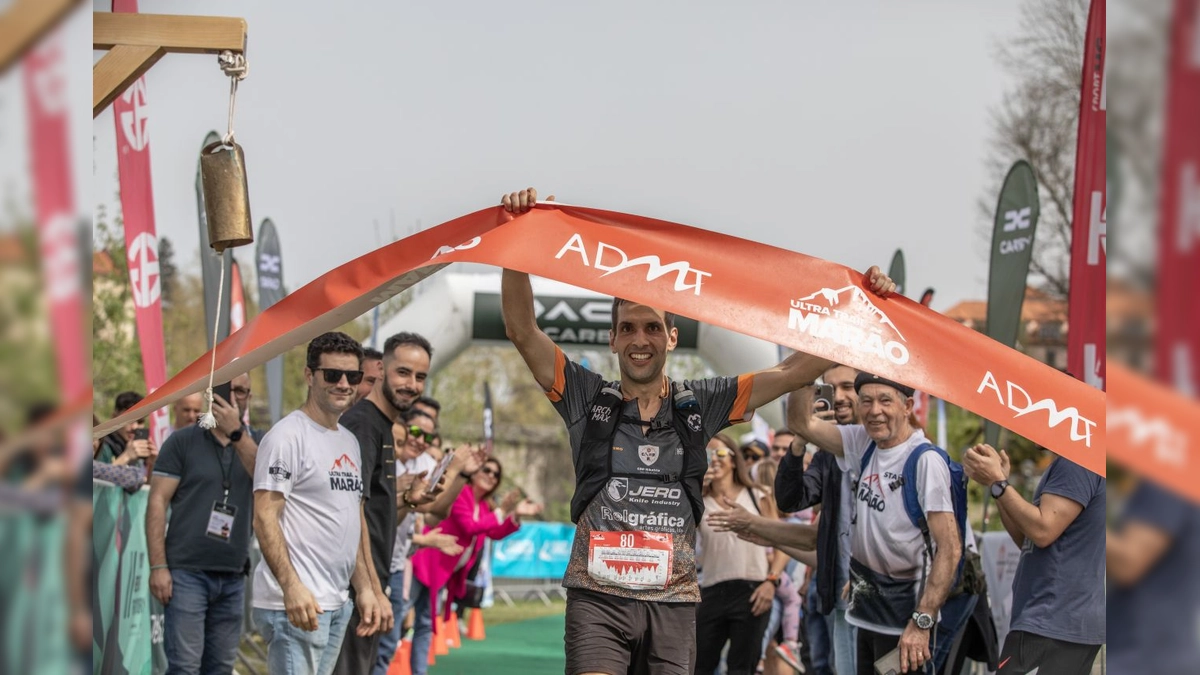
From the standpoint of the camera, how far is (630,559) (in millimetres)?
5180

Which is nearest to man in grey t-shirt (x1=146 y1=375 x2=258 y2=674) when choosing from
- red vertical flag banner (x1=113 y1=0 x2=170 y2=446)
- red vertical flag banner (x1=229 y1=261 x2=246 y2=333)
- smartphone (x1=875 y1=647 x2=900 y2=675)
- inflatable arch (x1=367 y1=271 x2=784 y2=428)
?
red vertical flag banner (x1=113 y1=0 x2=170 y2=446)

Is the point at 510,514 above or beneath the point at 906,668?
above

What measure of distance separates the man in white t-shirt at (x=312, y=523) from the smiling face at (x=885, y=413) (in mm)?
2618

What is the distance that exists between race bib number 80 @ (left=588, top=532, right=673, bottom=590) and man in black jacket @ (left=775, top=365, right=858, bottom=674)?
2.90m

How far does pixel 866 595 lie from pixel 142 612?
4776mm

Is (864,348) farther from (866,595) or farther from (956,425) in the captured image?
(956,425)

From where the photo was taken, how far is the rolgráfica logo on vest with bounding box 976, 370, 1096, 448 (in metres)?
4.82

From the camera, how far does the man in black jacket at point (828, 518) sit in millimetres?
7977

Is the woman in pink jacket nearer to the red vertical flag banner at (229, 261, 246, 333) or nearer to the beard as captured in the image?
the red vertical flag banner at (229, 261, 246, 333)

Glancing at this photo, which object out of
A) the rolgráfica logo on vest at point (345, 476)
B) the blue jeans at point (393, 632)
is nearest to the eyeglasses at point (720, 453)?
the blue jeans at point (393, 632)

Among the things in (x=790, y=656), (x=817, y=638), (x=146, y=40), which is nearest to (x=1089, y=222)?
(x=817, y=638)

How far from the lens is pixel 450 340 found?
16156 millimetres

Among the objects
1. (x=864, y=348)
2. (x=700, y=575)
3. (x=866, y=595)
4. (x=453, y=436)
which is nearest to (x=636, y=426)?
(x=864, y=348)

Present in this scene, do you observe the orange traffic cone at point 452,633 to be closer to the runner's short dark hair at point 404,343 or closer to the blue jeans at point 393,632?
the blue jeans at point 393,632
